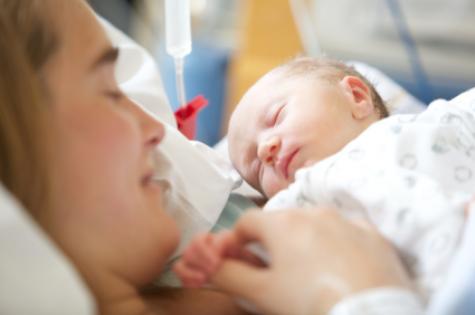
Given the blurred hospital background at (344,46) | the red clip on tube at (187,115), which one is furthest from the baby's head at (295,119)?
the blurred hospital background at (344,46)

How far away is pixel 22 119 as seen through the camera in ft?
1.66

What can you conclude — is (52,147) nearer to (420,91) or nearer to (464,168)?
(464,168)

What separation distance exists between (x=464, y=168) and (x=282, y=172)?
0.95ft

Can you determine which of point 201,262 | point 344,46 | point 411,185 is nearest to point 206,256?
point 201,262

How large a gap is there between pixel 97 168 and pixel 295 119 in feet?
1.44

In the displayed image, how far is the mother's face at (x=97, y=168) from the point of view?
552 mm

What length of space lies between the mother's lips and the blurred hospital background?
99 cm

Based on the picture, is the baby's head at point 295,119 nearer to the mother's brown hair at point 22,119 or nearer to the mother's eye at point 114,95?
the mother's eye at point 114,95

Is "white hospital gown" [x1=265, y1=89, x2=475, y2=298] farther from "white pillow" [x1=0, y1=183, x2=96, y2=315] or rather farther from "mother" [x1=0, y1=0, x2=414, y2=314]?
"white pillow" [x1=0, y1=183, x2=96, y2=315]

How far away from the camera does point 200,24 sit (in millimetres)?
3109

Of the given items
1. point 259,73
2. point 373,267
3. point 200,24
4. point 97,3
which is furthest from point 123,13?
point 373,267

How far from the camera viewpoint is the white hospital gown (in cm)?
59

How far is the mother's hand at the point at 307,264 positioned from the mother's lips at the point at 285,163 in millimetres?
340

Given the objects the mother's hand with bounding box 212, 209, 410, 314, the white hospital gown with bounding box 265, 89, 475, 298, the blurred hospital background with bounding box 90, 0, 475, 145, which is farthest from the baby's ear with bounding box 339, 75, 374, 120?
the blurred hospital background with bounding box 90, 0, 475, 145
